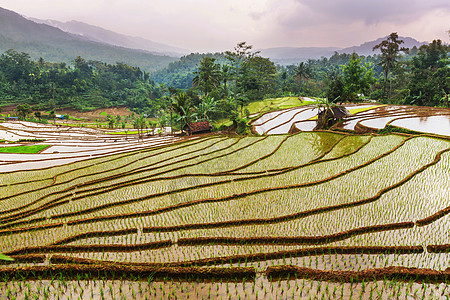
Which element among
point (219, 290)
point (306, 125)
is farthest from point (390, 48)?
point (219, 290)

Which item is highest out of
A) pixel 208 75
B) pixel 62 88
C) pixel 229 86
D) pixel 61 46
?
pixel 61 46

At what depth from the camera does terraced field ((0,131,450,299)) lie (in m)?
3.40

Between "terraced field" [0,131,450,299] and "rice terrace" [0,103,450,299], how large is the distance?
0.03m

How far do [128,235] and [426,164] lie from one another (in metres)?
9.95

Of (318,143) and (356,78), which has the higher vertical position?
(356,78)

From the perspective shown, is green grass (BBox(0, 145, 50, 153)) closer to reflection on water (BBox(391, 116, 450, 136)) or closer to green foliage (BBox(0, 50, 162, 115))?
reflection on water (BBox(391, 116, 450, 136))

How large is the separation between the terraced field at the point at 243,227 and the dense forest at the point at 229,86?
12879mm

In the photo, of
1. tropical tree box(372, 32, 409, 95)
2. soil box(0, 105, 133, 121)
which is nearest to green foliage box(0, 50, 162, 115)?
soil box(0, 105, 133, 121)

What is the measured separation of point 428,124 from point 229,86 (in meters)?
44.4

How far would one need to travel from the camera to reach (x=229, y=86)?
53281 mm

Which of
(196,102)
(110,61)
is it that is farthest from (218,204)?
(110,61)

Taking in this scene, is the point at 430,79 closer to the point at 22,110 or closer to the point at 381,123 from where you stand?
the point at 381,123

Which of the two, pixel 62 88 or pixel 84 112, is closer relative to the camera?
pixel 84 112

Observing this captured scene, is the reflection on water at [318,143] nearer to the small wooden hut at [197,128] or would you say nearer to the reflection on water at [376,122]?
the reflection on water at [376,122]
